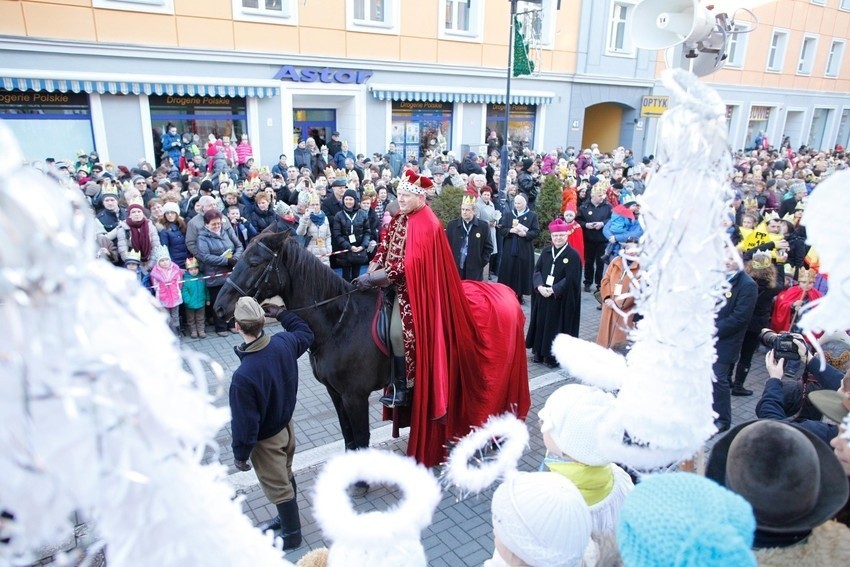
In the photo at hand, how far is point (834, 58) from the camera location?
31.8 metres

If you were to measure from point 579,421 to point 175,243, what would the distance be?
6.68 m

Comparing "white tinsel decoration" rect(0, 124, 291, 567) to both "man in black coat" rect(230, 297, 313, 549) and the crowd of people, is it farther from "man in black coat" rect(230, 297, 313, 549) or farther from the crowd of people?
"man in black coat" rect(230, 297, 313, 549)

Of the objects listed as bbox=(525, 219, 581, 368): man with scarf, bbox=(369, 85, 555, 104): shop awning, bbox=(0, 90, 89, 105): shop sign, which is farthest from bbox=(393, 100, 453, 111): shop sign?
bbox=(525, 219, 581, 368): man with scarf

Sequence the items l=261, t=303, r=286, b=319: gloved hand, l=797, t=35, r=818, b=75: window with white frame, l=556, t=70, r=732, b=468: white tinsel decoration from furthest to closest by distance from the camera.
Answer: l=797, t=35, r=818, b=75: window with white frame → l=261, t=303, r=286, b=319: gloved hand → l=556, t=70, r=732, b=468: white tinsel decoration

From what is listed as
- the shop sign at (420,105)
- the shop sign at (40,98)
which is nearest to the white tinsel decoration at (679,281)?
the shop sign at (40,98)

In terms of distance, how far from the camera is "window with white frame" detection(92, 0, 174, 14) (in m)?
12.6

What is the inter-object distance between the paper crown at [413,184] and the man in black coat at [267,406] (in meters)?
1.46

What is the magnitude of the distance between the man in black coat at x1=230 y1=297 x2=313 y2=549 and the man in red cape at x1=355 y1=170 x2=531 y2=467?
2.96 ft

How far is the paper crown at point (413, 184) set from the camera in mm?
4707

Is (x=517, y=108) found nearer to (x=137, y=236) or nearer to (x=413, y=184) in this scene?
(x=137, y=236)

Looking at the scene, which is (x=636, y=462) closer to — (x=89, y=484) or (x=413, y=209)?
(x=89, y=484)

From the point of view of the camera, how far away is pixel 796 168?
18172 mm

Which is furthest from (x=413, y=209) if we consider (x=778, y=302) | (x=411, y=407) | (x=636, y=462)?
(x=778, y=302)

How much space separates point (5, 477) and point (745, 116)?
33.7 m
